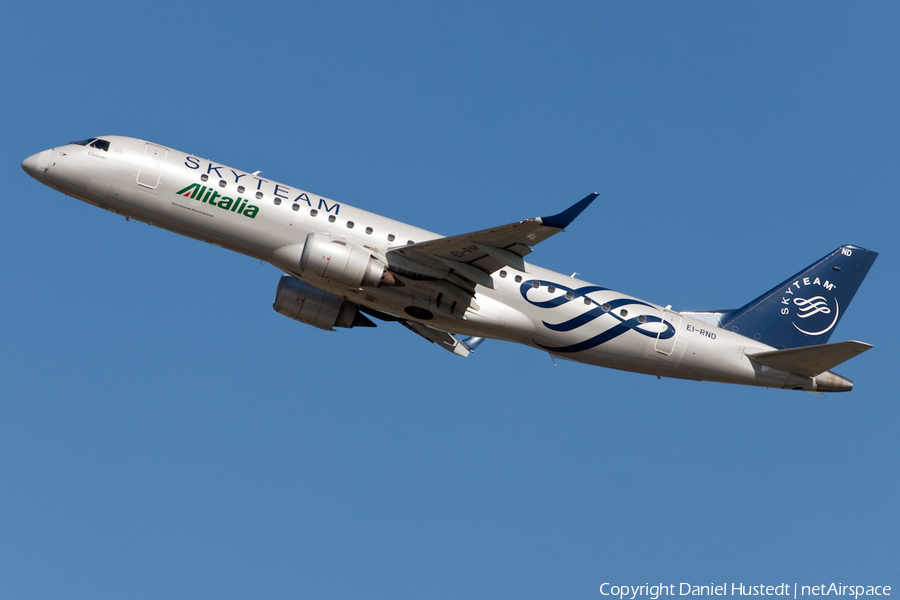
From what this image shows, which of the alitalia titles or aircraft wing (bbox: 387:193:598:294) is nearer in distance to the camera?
aircraft wing (bbox: 387:193:598:294)

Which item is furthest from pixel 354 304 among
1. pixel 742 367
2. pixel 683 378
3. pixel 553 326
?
pixel 742 367

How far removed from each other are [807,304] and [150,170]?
1042 inches

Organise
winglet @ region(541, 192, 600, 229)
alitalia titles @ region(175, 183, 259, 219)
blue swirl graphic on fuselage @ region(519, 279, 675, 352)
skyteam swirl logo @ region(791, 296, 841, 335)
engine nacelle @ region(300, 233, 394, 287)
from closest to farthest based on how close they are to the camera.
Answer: winglet @ region(541, 192, 600, 229) < engine nacelle @ region(300, 233, 394, 287) < alitalia titles @ region(175, 183, 259, 219) < blue swirl graphic on fuselage @ region(519, 279, 675, 352) < skyteam swirl logo @ region(791, 296, 841, 335)

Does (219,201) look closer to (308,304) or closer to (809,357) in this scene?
(308,304)

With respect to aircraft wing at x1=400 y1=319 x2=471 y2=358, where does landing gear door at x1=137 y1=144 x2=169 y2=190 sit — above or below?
above

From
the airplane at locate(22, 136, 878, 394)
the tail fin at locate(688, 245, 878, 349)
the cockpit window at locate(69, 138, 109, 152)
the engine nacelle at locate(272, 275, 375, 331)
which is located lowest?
the engine nacelle at locate(272, 275, 375, 331)

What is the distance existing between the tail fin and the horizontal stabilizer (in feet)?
5.81

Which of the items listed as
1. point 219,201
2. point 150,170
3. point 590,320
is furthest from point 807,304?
point 150,170

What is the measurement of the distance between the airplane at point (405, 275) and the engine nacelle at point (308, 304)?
0.05 meters

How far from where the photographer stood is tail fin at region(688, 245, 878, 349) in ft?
120

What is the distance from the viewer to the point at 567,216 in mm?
27031

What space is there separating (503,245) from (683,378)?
410 inches

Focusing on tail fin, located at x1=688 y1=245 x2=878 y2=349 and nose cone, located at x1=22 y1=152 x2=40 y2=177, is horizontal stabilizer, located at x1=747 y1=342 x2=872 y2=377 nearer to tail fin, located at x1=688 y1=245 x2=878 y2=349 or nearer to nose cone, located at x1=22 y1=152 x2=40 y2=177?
tail fin, located at x1=688 y1=245 x2=878 y2=349

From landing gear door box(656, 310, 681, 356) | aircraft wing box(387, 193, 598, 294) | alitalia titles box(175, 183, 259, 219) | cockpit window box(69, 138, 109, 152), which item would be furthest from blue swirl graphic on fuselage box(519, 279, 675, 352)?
cockpit window box(69, 138, 109, 152)
